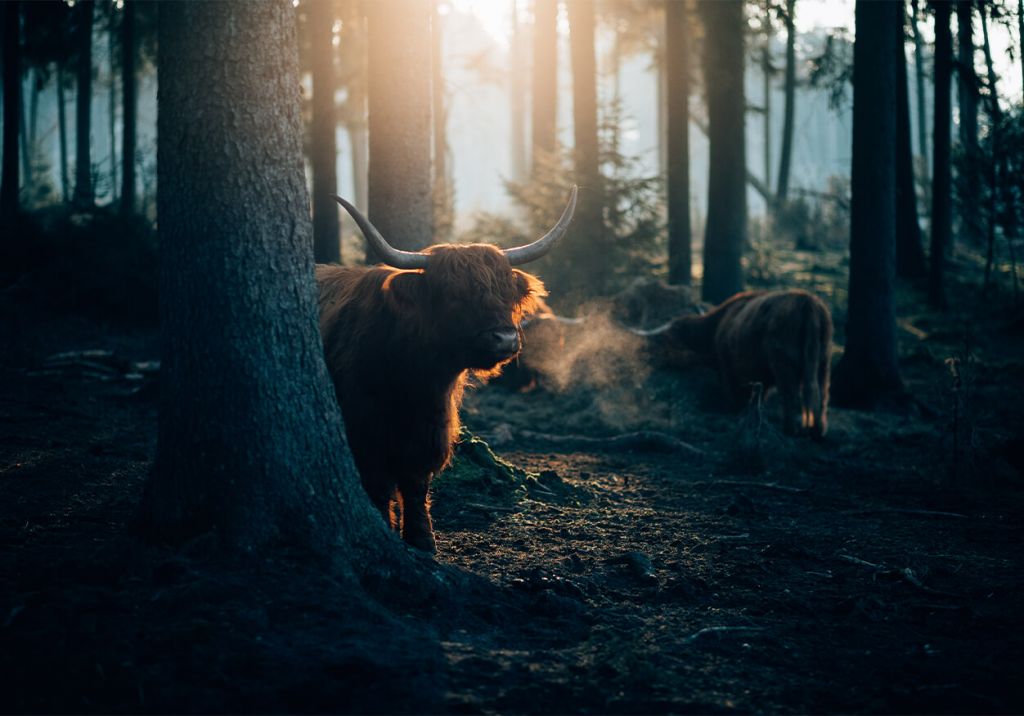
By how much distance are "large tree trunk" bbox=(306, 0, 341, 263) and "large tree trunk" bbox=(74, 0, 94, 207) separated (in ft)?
16.5

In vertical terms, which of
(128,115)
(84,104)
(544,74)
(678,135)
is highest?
(84,104)

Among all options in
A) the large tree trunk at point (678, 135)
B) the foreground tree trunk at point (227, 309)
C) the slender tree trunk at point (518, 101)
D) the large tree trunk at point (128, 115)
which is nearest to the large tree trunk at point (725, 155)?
the large tree trunk at point (678, 135)

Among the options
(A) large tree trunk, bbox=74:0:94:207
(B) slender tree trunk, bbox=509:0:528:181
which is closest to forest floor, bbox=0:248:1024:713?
(A) large tree trunk, bbox=74:0:94:207

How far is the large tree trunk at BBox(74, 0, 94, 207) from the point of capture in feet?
51.2

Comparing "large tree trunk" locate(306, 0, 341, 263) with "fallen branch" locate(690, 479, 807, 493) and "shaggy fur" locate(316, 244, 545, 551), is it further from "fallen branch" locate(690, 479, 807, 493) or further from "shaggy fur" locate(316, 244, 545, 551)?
A: "shaggy fur" locate(316, 244, 545, 551)

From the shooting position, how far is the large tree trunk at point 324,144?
12.8 m

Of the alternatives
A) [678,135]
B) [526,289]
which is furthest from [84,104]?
[526,289]

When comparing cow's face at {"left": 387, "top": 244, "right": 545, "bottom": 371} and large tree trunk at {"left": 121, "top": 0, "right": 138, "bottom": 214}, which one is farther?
large tree trunk at {"left": 121, "top": 0, "right": 138, "bottom": 214}

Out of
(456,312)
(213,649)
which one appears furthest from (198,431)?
(456,312)

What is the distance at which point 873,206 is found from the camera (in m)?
10.6

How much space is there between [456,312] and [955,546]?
3.57 metres

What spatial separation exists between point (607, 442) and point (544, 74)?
13.6 meters

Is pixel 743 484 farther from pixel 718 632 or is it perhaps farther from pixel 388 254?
pixel 388 254

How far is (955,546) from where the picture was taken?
17.8 ft
